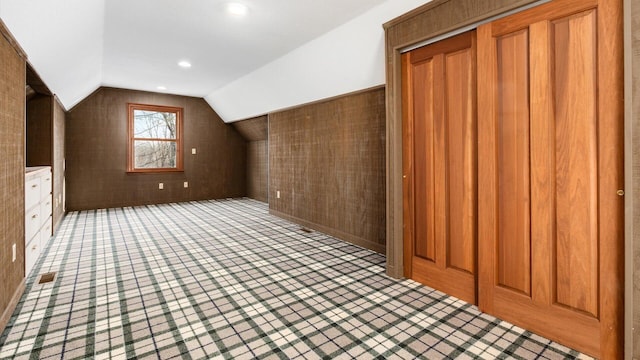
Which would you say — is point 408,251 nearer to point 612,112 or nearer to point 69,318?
point 612,112

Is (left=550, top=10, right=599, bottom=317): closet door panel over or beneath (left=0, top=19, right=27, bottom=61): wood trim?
beneath

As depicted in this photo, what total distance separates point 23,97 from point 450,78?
3.21m

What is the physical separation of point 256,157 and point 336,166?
3.72m

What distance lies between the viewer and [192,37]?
349 cm

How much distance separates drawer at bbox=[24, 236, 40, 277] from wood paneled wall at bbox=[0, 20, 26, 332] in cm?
24

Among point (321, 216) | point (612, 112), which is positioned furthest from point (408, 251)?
point (321, 216)

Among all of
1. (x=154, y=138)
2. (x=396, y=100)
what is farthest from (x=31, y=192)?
(x=154, y=138)

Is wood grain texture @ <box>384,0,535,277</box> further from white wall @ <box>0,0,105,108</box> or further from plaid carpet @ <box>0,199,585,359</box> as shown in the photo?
white wall @ <box>0,0,105,108</box>

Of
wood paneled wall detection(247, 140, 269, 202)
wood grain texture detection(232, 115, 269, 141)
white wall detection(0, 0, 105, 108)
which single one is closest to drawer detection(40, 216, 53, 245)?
white wall detection(0, 0, 105, 108)

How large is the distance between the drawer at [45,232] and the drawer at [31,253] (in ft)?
0.89

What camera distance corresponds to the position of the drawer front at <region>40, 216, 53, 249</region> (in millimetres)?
3316

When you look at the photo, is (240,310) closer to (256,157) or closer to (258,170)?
(258,170)

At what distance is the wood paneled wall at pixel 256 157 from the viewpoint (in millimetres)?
6699

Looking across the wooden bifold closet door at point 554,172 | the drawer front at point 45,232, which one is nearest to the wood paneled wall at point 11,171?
the drawer front at point 45,232
